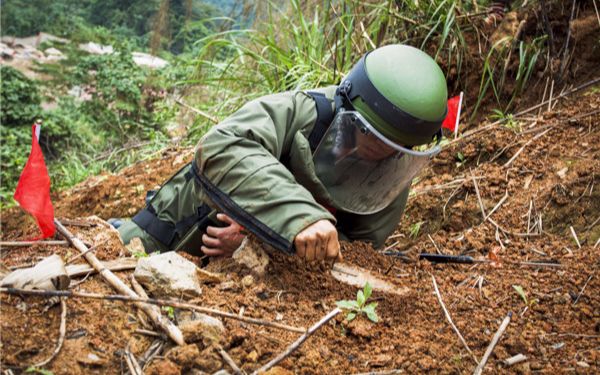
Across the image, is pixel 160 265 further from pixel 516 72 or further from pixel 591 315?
pixel 516 72

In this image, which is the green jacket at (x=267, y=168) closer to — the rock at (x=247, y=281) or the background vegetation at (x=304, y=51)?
the rock at (x=247, y=281)

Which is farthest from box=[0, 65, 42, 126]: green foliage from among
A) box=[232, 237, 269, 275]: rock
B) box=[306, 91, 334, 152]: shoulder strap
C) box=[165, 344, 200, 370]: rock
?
box=[165, 344, 200, 370]: rock

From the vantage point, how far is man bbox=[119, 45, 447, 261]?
7.11 feet

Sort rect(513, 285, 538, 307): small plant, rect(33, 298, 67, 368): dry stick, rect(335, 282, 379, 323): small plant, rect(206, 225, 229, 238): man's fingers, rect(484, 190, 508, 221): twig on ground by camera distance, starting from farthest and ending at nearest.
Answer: rect(484, 190, 508, 221): twig on ground → rect(206, 225, 229, 238): man's fingers → rect(513, 285, 538, 307): small plant → rect(335, 282, 379, 323): small plant → rect(33, 298, 67, 368): dry stick

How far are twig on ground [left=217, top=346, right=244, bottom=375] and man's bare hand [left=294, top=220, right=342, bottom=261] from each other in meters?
0.57

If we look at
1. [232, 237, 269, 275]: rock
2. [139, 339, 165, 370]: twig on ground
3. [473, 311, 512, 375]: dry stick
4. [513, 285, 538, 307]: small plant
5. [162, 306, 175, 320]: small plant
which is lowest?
[513, 285, 538, 307]: small plant

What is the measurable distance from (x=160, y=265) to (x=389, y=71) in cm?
130

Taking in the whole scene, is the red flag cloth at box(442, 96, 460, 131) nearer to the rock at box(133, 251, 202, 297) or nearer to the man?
the man

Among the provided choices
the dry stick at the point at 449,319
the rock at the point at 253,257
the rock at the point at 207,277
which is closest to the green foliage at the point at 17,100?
the rock at the point at 253,257

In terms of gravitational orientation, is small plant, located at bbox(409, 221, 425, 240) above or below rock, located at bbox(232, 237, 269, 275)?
below

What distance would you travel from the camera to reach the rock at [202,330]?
64.1 inches

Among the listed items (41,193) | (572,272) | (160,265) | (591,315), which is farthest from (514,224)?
(41,193)

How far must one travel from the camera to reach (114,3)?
22.2 m

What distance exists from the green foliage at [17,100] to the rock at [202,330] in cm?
963
